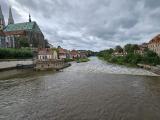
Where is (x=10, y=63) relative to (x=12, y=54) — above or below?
below

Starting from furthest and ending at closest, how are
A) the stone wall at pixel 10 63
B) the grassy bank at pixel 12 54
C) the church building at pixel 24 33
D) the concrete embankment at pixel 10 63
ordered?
the church building at pixel 24 33 < the grassy bank at pixel 12 54 < the stone wall at pixel 10 63 < the concrete embankment at pixel 10 63

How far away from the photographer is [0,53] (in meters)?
47.6

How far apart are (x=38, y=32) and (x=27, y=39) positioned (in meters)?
11.7

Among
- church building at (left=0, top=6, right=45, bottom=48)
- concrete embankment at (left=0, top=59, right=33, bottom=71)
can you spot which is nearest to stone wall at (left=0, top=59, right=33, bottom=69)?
concrete embankment at (left=0, top=59, right=33, bottom=71)

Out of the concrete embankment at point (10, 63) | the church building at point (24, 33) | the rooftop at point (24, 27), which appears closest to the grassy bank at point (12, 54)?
the concrete embankment at point (10, 63)

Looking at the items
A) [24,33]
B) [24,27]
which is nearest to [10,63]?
[24,33]

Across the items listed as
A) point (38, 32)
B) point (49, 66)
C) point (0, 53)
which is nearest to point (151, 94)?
point (49, 66)

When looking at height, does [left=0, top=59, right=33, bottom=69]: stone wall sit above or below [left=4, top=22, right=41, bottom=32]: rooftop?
below

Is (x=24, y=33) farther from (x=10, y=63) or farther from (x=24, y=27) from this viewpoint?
(x=10, y=63)

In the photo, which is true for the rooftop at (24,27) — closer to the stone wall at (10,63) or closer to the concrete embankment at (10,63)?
the stone wall at (10,63)

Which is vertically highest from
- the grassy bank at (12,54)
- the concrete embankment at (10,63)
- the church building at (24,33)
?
the church building at (24,33)

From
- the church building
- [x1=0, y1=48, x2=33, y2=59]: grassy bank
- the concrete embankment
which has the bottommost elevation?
the concrete embankment

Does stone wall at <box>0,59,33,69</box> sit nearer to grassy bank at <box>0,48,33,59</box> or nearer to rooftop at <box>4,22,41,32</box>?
grassy bank at <box>0,48,33,59</box>

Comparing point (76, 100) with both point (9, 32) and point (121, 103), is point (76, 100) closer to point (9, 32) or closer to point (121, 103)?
point (121, 103)
